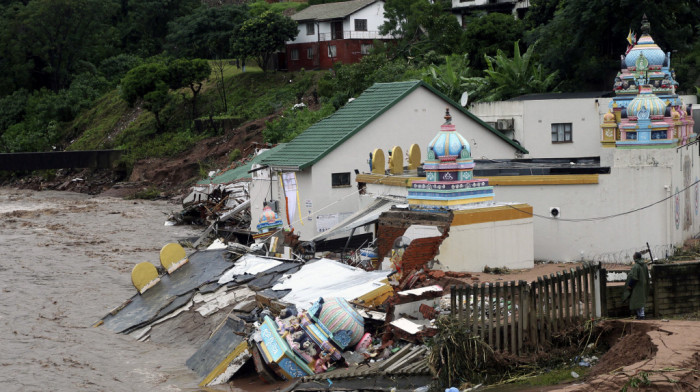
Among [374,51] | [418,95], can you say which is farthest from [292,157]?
[374,51]

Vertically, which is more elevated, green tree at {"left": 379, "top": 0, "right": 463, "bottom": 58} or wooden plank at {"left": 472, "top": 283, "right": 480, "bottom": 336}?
green tree at {"left": 379, "top": 0, "right": 463, "bottom": 58}

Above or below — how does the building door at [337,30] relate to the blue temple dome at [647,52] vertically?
above

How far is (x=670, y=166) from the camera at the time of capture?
76.7ft

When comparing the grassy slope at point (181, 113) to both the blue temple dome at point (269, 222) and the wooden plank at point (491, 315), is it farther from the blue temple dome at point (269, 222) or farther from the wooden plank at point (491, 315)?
the wooden plank at point (491, 315)

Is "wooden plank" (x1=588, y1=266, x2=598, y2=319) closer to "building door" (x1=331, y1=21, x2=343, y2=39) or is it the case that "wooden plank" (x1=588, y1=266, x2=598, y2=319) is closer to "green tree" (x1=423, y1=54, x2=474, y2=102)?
"green tree" (x1=423, y1=54, x2=474, y2=102)

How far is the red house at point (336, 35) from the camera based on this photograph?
64625 millimetres

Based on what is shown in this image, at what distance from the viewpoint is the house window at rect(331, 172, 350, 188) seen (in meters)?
28.7

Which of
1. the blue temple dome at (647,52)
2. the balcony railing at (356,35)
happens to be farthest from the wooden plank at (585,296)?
the balcony railing at (356,35)

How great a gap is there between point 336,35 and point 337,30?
1.17 feet

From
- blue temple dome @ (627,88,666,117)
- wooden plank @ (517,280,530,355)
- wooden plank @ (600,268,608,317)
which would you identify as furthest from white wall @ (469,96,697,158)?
wooden plank @ (517,280,530,355)

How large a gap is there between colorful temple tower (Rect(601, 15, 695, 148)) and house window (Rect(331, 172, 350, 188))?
25.3ft

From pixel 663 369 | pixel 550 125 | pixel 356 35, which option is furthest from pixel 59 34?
pixel 663 369

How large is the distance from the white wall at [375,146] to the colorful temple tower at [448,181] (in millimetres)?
7019

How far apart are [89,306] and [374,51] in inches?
1394
